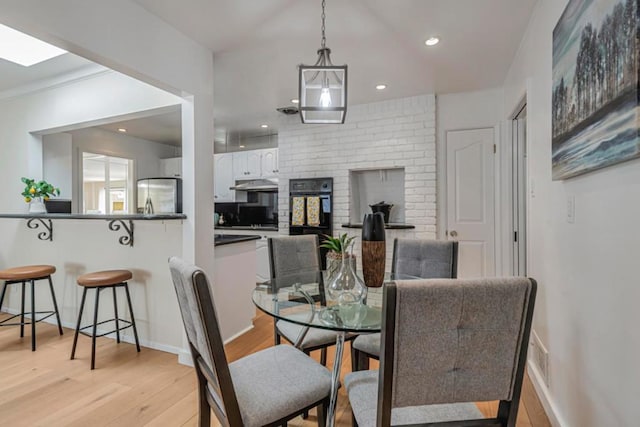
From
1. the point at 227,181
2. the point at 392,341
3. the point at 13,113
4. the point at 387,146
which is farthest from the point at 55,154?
the point at 392,341

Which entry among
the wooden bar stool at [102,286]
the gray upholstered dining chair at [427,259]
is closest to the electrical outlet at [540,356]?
the gray upholstered dining chair at [427,259]

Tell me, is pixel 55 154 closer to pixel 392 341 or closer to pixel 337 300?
pixel 337 300

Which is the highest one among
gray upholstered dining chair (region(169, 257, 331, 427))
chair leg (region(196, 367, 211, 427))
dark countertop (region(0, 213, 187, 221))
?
dark countertop (region(0, 213, 187, 221))

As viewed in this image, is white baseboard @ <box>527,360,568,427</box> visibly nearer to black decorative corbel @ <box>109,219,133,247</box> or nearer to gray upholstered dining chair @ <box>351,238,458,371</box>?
gray upholstered dining chair @ <box>351,238,458,371</box>

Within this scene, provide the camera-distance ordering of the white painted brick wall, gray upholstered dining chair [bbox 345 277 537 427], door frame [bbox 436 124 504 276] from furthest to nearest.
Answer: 1. the white painted brick wall
2. door frame [bbox 436 124 504 276]
3. gray upholstered dining chair [bbox 345 277 537 427]

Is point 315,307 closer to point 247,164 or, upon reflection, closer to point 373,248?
point 373,248

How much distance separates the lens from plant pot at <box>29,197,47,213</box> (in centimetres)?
316

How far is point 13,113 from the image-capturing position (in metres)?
3.52

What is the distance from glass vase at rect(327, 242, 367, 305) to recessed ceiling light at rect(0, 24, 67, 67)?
2916 mm

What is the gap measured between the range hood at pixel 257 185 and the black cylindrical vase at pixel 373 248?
3452 millimetres

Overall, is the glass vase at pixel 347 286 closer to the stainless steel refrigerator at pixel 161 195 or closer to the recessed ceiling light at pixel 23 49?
the recessed ceiling light at pixel 23 49

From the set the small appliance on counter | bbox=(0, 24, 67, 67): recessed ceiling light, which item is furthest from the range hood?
bbox=(0, 24, 67, 67): recessed ceiling light

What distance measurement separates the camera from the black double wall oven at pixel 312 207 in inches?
167

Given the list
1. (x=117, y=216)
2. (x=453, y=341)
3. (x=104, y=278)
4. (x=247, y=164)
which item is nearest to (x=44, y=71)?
(x=117, y=216)
